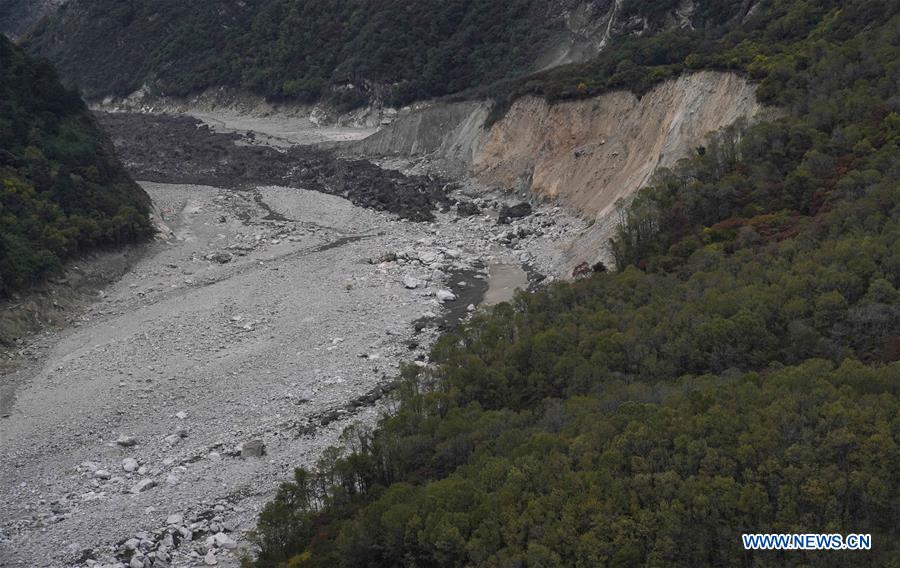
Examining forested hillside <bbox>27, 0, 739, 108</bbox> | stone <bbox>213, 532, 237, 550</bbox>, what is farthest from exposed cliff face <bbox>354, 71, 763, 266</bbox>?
stone <bbox>213, 532, 237, 550</bbox>

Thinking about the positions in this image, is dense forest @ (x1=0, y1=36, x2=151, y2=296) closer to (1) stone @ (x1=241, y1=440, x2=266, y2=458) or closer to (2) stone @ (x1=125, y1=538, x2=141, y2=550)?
(1) stone @ (x1=241, y1=440, x2=266, y2=458)

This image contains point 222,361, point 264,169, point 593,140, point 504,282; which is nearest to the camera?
point 222,361

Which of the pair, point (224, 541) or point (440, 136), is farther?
point (440, 136)

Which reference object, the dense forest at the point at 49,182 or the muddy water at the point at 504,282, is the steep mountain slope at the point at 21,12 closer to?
the dense forest at the point at 49,182

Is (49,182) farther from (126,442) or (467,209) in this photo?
(126,442)

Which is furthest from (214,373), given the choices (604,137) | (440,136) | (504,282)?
(440,136)

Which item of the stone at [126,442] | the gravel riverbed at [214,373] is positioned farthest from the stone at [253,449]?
the stone at [126,442]
